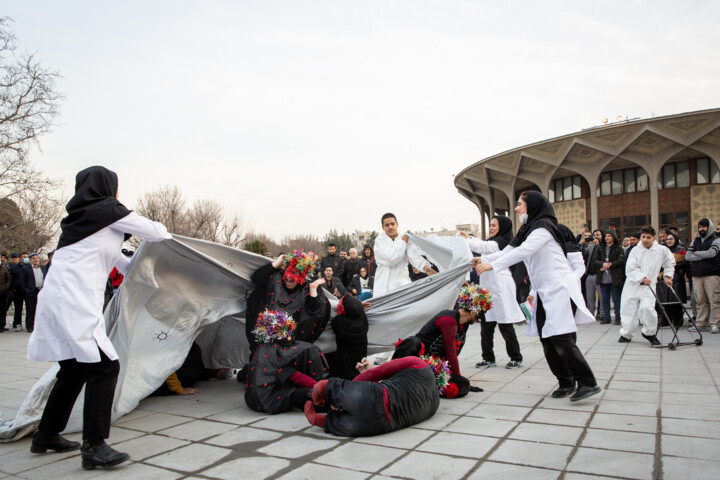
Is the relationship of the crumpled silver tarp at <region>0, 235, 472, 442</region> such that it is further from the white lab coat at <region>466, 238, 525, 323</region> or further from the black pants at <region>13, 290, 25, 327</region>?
the black pants at <region>13, 290, 25, 327</region>

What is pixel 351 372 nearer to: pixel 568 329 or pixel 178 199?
pixel 568 329

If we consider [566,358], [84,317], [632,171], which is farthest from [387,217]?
[632,171]

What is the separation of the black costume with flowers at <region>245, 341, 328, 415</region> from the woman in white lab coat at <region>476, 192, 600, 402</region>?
1966mm

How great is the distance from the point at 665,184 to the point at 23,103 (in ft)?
119

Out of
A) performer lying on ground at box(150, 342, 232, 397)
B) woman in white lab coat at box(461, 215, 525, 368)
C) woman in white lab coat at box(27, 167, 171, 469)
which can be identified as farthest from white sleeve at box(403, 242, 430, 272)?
woman in white lab coat at box(27, 167, 171, 469)

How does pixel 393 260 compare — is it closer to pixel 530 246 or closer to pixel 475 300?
pixel 475 300

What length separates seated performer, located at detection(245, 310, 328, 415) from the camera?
4.77 metres

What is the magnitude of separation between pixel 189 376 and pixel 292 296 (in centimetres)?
164

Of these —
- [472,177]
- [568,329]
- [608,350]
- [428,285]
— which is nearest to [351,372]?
[428,285]

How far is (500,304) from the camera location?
6.70m

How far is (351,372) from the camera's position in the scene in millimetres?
5766

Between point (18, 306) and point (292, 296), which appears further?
point (18, 306)

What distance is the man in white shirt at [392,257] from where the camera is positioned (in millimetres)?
6980

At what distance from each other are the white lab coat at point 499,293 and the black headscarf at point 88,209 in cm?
456
